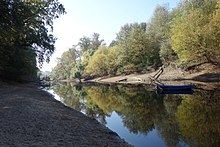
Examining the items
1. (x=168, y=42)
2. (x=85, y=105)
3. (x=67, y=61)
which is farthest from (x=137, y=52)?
(x=67, y=61)

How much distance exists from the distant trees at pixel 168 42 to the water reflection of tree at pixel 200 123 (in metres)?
25.1

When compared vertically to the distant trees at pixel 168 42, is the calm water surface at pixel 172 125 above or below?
below

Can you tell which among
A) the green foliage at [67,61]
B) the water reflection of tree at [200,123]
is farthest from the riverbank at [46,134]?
the green foliage at [67,61]

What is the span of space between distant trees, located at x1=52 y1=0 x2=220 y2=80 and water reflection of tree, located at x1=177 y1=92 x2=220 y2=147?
2509cm

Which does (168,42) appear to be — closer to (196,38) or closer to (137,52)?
(137,52)

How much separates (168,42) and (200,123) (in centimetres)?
5198

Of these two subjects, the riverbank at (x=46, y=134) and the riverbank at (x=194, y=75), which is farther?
the riverbank at (x=194, y=75)

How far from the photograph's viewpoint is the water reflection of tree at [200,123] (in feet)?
43.3

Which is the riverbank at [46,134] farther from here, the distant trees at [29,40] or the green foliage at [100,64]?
the green foliage at [100,64]

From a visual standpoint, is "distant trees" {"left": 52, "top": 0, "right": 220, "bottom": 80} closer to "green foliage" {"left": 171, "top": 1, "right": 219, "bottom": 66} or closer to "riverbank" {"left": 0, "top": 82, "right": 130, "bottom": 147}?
"green foliage" {"left": 171, "top": 1, "right": 219, "bottom": 66}

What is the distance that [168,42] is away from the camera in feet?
219

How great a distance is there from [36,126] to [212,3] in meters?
55.5

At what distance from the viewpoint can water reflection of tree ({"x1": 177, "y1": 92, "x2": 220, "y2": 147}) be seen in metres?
13.2

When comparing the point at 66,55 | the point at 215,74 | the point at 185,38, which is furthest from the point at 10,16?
the point at 66,55
